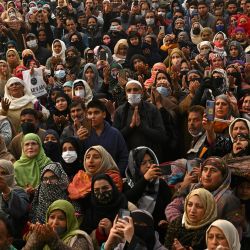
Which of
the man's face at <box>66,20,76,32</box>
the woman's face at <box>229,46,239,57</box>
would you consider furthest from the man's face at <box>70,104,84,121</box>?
the man's face at <box>66,20,76,32</box>

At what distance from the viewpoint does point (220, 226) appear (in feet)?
18.2

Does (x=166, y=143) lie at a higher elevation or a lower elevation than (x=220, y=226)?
higher

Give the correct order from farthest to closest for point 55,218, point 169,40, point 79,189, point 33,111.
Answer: point 169,40, point 33,111, point 79,189, point 55,218

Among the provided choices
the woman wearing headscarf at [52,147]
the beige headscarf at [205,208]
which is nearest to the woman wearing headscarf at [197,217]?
the beige headscarf at [205,208]

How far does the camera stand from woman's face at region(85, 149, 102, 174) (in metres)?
6.96

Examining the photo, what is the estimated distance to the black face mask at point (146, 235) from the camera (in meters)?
5.75

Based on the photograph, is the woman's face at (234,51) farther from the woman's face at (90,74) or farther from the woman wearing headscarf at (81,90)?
the woman wearing headscarf at (81,90)

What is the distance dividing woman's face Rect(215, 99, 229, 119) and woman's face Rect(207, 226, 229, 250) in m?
2.52

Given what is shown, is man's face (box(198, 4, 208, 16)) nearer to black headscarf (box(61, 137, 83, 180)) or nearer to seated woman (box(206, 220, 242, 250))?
black headscarf (box(61, 137, 83, 180))

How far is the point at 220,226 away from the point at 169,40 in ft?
23.0

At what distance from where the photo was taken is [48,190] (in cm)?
671

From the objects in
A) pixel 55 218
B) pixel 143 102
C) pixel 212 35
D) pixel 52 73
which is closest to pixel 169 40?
pixel 212 35

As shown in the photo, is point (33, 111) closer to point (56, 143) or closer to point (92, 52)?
point (56, 143)

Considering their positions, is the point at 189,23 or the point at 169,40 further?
the point at 189,23
